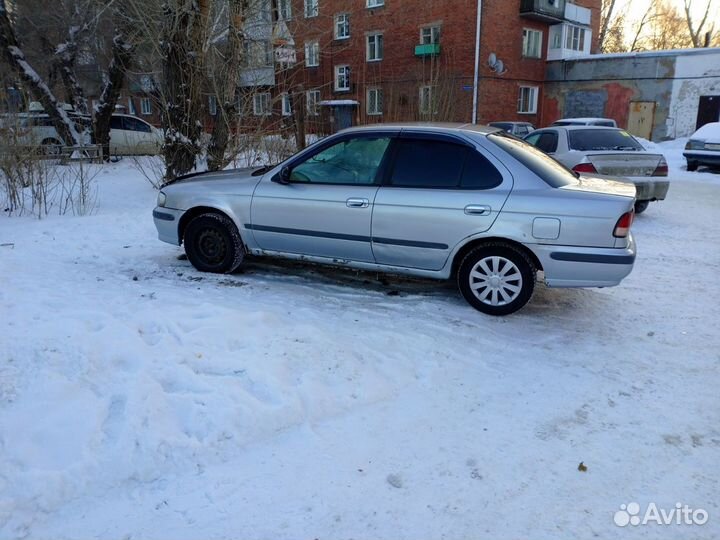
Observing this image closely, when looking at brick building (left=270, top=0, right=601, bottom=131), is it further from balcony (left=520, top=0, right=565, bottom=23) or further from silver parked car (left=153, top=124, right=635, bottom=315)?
silver parked car (left=153, top=124, right=635, bottom=315)

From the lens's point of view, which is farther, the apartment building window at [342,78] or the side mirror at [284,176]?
the apartment building window at [342,78]

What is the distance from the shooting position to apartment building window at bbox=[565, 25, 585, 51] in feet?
109

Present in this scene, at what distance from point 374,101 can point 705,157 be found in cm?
1883

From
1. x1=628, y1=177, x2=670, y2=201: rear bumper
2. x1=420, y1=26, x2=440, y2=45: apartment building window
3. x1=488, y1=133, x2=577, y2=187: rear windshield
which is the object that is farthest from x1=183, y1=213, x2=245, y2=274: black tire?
x1=420, y1=26, x2=440, y2=45: apartment building window

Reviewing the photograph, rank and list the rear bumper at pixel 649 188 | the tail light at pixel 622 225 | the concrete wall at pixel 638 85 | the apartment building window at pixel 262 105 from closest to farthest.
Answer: the tail light at pixel 622 225 → the rear bumper at pixel 649 188 → the apartment building window at pixel 262 105 → the concrete wall at pixel 638 85

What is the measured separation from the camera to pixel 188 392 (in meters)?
3.54

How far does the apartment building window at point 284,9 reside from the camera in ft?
41.1

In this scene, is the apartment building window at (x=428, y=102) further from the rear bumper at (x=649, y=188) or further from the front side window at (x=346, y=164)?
the front side window at (x=346, y=164)

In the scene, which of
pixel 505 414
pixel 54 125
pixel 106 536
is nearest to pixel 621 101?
pixel 54 125

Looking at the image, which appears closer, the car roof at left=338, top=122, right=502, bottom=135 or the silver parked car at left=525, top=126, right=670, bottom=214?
the car roof at left=338, top=122, right=502, bottom=135

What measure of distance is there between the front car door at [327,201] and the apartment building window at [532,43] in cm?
2926

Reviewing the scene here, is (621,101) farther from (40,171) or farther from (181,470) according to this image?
(181,470)

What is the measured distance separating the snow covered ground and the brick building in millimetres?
22834

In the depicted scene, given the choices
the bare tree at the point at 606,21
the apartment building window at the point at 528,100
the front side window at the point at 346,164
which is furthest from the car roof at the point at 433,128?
the bare tree at the point at 606,21
